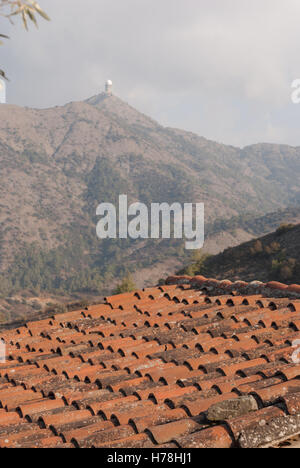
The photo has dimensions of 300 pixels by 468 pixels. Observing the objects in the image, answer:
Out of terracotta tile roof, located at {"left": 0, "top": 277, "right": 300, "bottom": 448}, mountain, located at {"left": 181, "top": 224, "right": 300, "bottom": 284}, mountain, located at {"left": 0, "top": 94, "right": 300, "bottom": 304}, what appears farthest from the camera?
mountain, located at {"left": 0, "top": 94, "right": 300, "bottom": 304}

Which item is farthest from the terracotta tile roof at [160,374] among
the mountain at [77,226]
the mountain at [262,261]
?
the mountain at [77,226]

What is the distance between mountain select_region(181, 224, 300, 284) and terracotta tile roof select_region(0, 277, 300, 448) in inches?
981

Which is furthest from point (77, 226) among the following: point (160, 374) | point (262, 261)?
point (160, 374)

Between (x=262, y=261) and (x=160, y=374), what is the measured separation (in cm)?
3531

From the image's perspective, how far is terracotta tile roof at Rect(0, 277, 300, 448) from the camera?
11.4 ft

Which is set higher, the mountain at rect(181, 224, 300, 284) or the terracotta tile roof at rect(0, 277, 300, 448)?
the mountain at rect(181, 224, 300, 284)

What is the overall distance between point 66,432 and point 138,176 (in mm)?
197288

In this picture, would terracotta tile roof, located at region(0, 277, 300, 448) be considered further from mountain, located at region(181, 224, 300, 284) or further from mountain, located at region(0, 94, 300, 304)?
mountain, located at region(0, 94, 300, 304)

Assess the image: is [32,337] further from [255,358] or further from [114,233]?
[114,233]

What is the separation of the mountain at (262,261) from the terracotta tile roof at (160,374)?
81.7ft

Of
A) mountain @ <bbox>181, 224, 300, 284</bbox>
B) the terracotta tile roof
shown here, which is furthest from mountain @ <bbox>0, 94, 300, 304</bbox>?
the terracotta tile roof

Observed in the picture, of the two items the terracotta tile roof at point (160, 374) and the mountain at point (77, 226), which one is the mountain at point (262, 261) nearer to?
the terracotta tile roof at point (160, 374)

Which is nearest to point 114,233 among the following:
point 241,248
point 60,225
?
point 60,225

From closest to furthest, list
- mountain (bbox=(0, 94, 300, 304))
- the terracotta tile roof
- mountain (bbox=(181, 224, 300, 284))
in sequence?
the terracotta tile roof → mountain (bbox=(181, 224, 300, 284)) → mountain (bbox=(0, 94, 300, 304))
